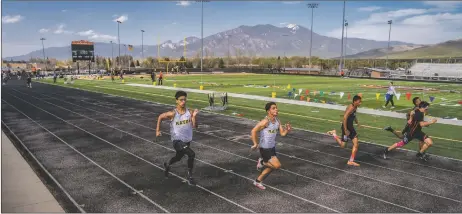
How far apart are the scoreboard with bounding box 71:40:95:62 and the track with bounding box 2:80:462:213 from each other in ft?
193

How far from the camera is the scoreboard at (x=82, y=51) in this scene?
69312mm

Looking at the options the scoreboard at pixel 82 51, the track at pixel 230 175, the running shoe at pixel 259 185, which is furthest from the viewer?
the scoreboard at pixel 82 51

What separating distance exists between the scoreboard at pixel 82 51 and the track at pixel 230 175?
58.9 metres

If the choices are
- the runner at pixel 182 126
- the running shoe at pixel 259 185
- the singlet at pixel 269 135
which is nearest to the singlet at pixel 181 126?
the runner at pixel 182 126

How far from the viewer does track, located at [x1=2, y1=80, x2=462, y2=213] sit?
24.7ft

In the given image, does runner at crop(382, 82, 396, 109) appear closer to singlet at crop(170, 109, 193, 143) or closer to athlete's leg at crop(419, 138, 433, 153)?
athlete's leg at crop(419, 138, 433, 153)

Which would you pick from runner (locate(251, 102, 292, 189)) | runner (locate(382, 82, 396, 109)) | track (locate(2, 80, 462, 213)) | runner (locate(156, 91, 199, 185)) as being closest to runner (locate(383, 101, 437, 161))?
track (locate(2, 80, 462, 213))

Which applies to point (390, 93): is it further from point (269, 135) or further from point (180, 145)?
point (180, 145)

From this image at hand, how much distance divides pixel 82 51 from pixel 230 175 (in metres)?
69.2

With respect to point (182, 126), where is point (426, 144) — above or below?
below

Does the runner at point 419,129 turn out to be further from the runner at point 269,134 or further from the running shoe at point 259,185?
the running shoe at point 259,185

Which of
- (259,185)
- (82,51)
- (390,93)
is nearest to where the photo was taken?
(259,185)

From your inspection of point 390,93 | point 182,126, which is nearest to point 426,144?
point 182,126

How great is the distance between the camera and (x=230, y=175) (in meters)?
9.41
